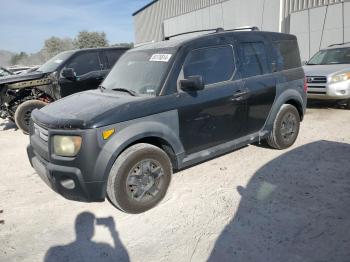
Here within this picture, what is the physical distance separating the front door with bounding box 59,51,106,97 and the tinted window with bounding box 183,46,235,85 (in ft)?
14.4

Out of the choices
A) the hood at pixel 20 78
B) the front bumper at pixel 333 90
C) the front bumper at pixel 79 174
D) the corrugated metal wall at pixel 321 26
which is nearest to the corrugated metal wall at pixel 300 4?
the corrugated metal wall at pixel 321 26

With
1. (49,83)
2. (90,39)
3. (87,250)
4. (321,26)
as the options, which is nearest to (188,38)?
(87,250)

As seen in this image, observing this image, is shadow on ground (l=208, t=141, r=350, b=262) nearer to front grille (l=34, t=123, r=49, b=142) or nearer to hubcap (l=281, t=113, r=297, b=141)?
hubcap (l=281, t=113, r=297, b=141)

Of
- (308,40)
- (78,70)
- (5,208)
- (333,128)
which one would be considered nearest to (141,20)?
(308,40)

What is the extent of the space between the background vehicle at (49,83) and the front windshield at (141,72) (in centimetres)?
318

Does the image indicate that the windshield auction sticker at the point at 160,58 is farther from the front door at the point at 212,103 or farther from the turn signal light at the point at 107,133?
the turn signal light at the point at 107,133

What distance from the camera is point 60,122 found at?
3.46m

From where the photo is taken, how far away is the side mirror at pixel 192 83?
3.77 m

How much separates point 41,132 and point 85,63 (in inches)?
185

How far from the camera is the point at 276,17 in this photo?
16328 mm

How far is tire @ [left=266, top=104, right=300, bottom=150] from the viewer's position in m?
5.17

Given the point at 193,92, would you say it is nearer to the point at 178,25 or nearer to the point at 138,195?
the point at 138,195

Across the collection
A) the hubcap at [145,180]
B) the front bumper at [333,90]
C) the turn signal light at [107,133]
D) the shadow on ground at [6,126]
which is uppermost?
the turn signal light at [107,133]

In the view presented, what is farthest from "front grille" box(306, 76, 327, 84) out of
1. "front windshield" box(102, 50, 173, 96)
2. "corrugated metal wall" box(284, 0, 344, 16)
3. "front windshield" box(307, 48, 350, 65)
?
"corrugated metal wall" box(284, 0, 344, 16)
